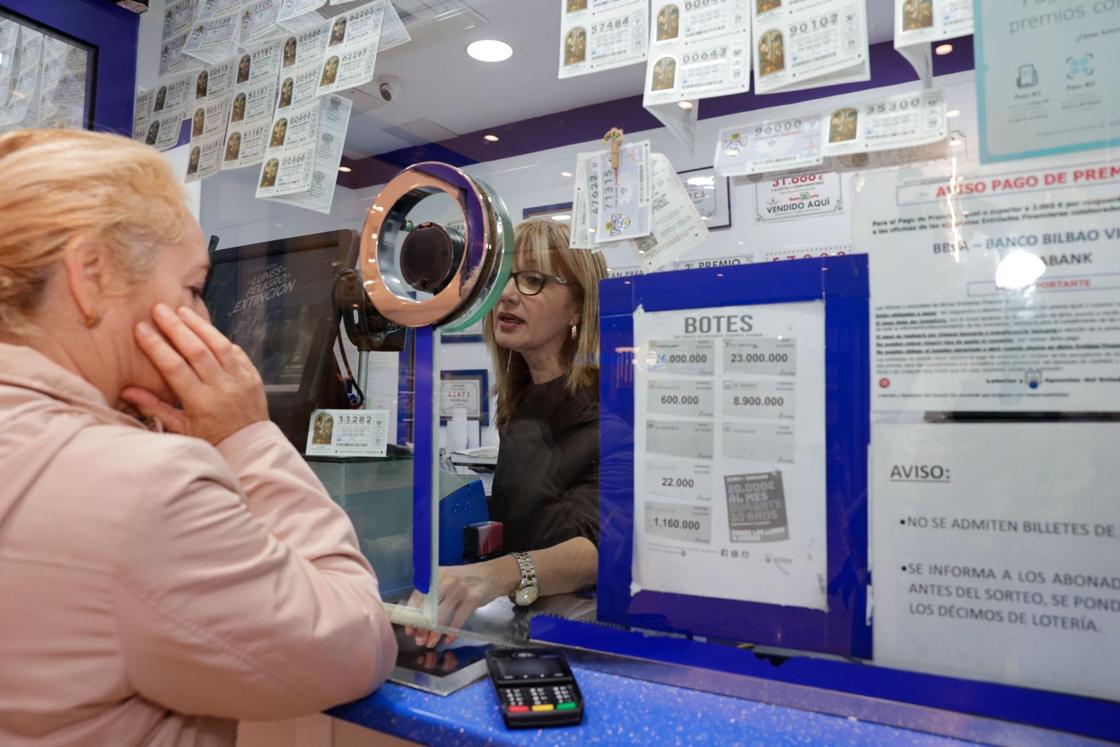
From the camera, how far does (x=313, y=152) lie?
1.38m

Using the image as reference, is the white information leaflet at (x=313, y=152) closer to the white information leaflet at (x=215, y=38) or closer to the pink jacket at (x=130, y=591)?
the white information leaflet at (x=215, y=38)

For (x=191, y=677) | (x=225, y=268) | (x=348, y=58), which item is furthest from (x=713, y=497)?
(x=225, y=268)

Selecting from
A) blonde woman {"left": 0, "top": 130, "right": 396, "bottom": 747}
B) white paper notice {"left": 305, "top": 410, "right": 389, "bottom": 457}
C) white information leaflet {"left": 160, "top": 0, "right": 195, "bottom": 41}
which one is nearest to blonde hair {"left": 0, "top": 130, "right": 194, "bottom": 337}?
blonde woman {"left": 0, "top": 130, "right": 396, "bottom": 747}

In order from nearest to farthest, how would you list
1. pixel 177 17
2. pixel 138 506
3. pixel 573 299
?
pixel 138 506 → pixel 573 299 → pixel 177 17

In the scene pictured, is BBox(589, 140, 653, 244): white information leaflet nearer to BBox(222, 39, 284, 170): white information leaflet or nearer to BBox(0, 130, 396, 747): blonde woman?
A: BBox(0, 130, 396, 747): blonde woman

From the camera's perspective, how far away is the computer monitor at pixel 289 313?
1332 millimetres

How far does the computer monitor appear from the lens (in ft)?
4.37

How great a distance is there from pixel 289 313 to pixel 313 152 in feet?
1.08

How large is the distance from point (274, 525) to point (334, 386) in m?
0.53

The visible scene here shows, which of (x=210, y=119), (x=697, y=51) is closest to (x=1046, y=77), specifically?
(x=697, y=51)

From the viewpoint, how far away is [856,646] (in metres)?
0.77

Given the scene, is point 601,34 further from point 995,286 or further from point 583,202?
point 995,286

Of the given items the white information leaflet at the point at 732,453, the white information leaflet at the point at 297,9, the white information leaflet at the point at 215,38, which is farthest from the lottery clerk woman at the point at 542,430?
the white information leaflet at the point at 215,38

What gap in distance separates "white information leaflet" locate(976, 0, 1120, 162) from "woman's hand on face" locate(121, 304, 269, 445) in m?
0.90
